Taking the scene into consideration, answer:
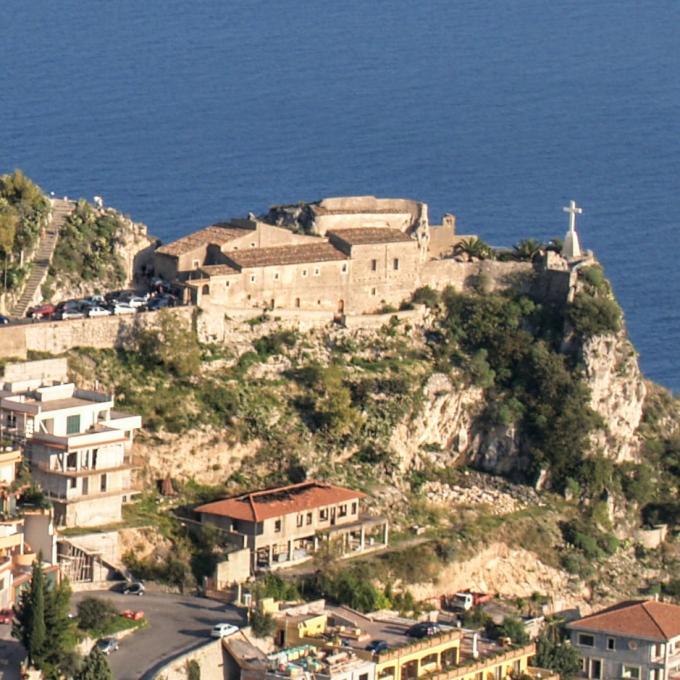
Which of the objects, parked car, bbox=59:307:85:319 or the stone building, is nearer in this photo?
parked car, bbox=59:307:85:319

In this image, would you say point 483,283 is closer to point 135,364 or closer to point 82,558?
point 135,364

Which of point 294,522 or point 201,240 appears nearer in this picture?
point 294,522

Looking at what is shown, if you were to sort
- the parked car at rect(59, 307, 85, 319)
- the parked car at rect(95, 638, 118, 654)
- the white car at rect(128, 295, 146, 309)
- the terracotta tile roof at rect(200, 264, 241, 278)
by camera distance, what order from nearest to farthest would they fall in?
the parked car at rect(95, 638, 118, 654)
the parked car at rect(59, 307, 85, 319)
the white car at rect(128, 295, 146, 309)
the terracotta tile roof at rect(200, 264, 241, 278)

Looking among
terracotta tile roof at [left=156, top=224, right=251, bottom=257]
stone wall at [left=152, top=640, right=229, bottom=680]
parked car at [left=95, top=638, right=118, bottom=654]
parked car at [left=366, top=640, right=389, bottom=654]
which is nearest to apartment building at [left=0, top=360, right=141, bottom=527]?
parked car at [left=95, top=638, right=118, bottom=654]

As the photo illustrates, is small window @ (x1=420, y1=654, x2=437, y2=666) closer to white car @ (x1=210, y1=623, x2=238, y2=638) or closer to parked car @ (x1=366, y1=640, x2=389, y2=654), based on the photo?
parked car @ (x1=366, y1=640, x2=389, y2=654)

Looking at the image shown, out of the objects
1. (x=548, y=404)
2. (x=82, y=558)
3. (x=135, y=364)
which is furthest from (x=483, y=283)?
(x=82, y=558)

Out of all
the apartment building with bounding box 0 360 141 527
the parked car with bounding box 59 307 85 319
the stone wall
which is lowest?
the stone wall

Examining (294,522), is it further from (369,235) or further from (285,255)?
(369,235)

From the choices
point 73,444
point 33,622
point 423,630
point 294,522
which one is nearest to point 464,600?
point 294,522
